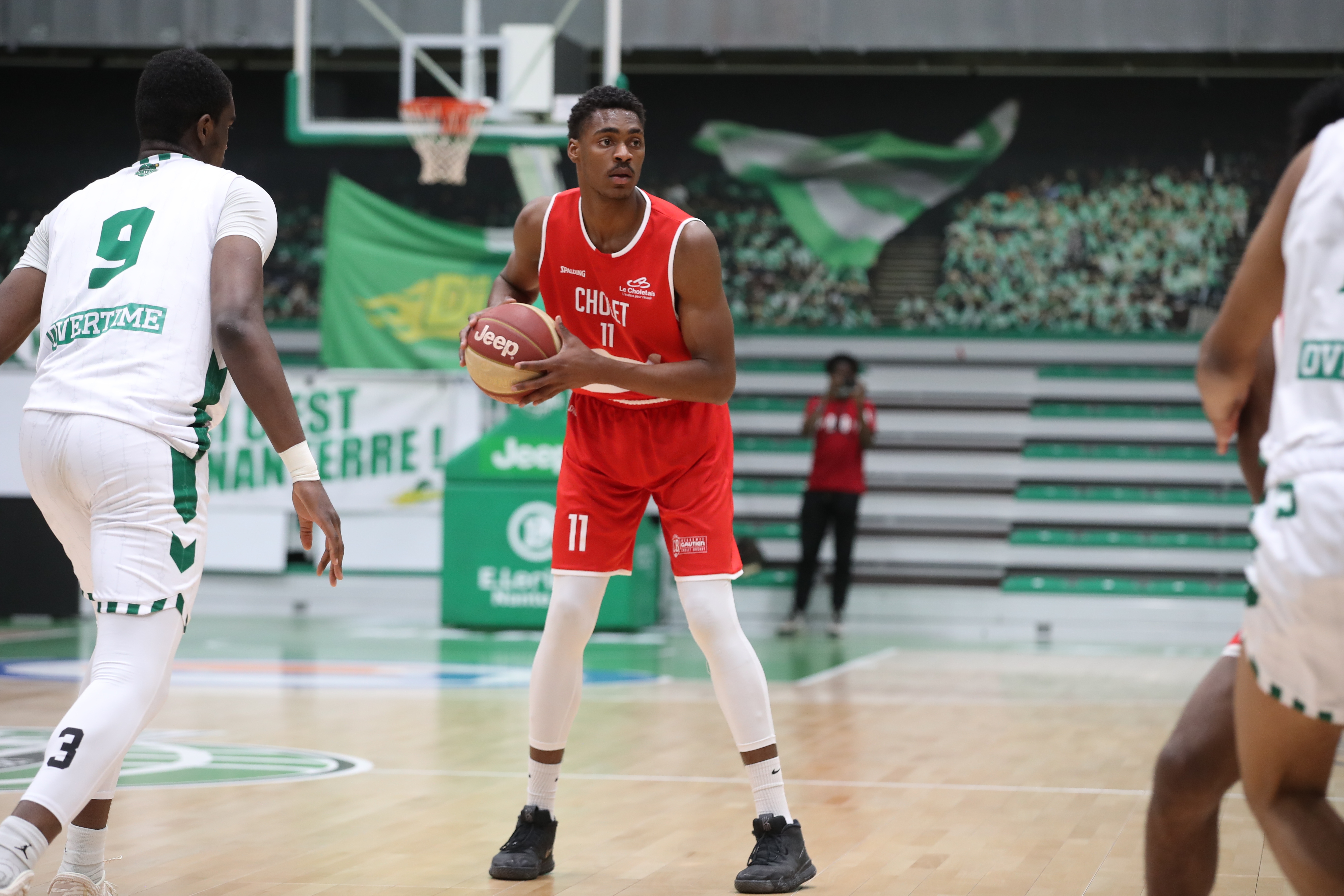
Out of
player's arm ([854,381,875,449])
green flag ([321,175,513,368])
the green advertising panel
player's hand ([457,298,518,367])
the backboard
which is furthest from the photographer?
green flag ([321,175,513,368])

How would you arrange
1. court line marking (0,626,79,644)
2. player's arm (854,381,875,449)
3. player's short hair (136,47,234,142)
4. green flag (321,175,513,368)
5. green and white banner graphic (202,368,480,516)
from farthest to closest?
1. green flag (321,175,513,368)
2. green and white banner graphic (202,368,480,516)
3. player's arm (854,381,875,449)
4. court line marking (0,626,79,644)
5. player's short hair (136,47,234,142)

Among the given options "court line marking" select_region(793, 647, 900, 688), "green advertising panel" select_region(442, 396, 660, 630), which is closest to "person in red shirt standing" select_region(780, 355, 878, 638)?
"court line marking" select_region(793, 647, 900, 688)

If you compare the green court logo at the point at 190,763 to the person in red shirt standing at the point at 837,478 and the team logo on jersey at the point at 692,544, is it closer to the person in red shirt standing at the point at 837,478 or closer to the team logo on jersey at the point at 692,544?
the team logo on jersey at the point at 692,544

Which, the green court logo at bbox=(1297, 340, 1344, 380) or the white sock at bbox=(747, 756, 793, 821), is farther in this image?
the white sock at bbox=(747, 756, 793, 821)

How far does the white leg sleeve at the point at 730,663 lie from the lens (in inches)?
151

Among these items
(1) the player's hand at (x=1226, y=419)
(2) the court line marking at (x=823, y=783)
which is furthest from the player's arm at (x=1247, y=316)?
(2) the court line marking at (x=823, y=783)

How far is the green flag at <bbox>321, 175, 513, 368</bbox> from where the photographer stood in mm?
13156

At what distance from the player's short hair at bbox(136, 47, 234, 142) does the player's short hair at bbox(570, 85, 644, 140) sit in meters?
0.88

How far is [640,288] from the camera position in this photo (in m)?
3.85

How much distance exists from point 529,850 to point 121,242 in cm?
174

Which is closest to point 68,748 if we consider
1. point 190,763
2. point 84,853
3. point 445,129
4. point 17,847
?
point 17,847

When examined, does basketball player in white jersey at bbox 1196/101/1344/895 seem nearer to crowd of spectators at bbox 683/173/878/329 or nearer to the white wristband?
the white wristband

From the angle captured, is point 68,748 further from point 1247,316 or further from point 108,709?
point 1247,316

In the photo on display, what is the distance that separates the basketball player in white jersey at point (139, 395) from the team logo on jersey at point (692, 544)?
968 millimetres
